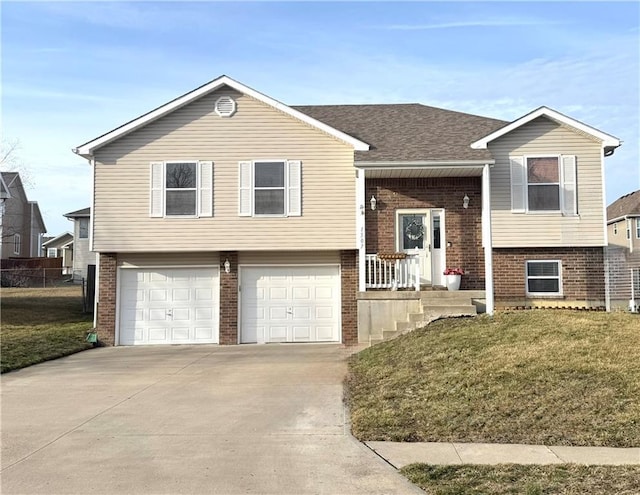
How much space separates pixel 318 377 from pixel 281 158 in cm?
703

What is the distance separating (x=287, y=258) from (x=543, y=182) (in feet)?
23.0

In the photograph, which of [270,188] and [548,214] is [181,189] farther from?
[548,214]

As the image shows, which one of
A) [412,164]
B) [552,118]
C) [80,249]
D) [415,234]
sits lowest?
[415,234]

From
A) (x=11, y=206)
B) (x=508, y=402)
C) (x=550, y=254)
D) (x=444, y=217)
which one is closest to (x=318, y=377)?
(x=508, y=402)

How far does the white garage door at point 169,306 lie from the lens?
15.3 m

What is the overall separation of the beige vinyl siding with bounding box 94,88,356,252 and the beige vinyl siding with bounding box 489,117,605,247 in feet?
12.5

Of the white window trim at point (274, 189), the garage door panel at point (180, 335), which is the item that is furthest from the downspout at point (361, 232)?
the garage door panel at point (180, 335)

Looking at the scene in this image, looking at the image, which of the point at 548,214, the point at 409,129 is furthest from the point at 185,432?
the point at 409,129

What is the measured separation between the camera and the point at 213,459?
18.6 ft

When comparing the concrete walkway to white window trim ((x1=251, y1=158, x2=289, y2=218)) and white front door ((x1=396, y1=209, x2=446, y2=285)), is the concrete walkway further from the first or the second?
white window trim ((x1=251, y1=158, x2=289, y2=218))

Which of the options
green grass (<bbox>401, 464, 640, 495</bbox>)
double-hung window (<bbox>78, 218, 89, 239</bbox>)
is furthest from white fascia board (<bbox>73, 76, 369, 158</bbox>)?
double-hung window (<bbox>78, 218, 89, 239</bbox>)

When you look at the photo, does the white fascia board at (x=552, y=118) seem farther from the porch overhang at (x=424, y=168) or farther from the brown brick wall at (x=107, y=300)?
the brown brick wall at (x=107, y=300)

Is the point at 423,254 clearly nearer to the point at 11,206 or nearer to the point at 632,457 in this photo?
the point at 632,457

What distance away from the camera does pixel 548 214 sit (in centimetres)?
1439
